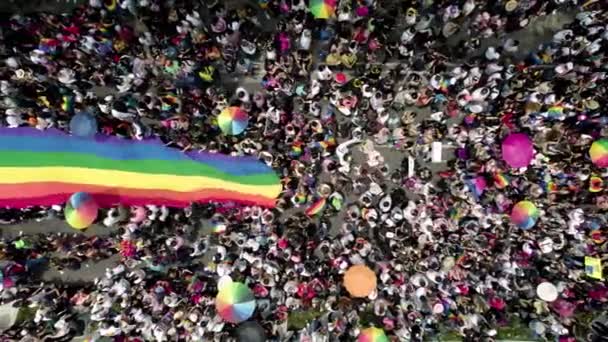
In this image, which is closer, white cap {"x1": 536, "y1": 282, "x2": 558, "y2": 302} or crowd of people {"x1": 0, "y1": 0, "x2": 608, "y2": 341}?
white cap {"x1": 536, "y1": 282, "x2": 558, "y2": 302}

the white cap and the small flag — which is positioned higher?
the small flag

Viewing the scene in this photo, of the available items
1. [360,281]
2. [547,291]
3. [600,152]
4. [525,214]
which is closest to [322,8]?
[360,281]

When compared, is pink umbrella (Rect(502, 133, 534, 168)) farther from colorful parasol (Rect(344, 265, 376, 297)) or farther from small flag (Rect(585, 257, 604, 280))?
colorful parasol (Rect(344, 265, 376, 297))

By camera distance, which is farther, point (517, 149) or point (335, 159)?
point (335, 159)

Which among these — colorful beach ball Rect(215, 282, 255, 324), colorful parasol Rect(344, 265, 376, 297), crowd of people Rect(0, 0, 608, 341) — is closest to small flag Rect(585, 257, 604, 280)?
crowd of people Rect(0, 0, 608, 341)

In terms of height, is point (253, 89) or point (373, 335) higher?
point (253, 89)

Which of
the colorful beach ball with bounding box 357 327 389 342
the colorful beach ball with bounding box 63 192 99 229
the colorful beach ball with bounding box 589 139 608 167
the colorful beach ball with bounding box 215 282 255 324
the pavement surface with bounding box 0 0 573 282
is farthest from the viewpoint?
the pavement surface with bounding box 0 0 573 282

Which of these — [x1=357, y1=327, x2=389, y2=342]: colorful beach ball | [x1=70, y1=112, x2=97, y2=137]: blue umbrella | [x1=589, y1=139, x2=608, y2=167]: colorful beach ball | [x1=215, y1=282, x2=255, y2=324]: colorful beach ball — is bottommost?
[x1=357, y1=327, x2=389, y2=342]: colorful beach ball

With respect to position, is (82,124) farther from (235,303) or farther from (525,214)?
(525,214)
